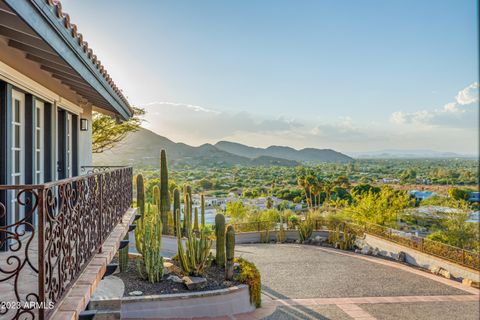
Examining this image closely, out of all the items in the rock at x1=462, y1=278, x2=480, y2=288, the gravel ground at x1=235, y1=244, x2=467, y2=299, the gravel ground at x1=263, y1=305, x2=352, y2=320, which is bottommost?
the rock at x1=462, y1=278, x2=480, y2=288

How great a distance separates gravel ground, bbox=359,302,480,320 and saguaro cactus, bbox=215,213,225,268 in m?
3.90

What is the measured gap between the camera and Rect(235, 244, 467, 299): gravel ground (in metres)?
10.1

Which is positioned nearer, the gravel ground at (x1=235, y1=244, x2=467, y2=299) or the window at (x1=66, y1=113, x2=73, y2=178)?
the window at (x1=66, y1=113, x2=73, y2=178)

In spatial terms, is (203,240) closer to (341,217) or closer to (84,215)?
(84,215)

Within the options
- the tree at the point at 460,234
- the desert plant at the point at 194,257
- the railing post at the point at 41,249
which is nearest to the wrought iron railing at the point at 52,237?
the railing post at the point at 41,249

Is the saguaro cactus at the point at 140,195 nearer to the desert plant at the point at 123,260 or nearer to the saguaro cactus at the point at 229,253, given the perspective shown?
the desert plant at the point at 123,260

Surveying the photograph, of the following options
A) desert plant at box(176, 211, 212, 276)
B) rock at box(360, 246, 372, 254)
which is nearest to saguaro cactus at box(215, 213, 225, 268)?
desert plant at box(176, 211, 212, 276)

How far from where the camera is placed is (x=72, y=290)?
3188mm

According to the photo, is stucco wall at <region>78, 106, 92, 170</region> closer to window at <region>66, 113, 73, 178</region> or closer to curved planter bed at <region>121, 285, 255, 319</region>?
window at <region>66, 113, 73, 178</region>

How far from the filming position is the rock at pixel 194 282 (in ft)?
26.2

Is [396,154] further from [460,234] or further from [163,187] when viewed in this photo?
[163,187]

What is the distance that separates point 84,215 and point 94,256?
2.73 ft

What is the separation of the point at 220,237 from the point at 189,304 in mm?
2413

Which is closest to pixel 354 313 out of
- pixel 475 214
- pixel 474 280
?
pixel 474 280
